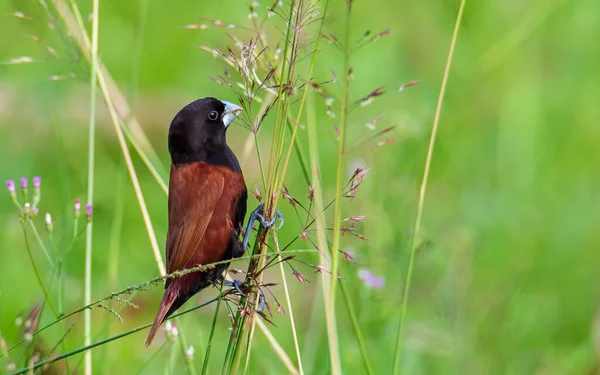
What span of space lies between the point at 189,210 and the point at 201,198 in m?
0.04

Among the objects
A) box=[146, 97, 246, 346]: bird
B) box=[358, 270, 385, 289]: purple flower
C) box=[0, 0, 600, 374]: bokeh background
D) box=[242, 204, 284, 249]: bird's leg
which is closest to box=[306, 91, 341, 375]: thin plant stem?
box=[242, 204, 284, 249]: bird's leg

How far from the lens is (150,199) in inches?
222

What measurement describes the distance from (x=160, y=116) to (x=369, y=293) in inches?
138

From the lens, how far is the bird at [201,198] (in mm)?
2389

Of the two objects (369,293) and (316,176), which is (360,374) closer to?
(369,293)

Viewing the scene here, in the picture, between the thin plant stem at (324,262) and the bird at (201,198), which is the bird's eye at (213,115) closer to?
the bird at (201,198)

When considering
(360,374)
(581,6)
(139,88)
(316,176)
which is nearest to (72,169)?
(139,88)

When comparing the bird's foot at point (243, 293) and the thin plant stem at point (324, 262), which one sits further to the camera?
the bird's foot at point (243, 293)

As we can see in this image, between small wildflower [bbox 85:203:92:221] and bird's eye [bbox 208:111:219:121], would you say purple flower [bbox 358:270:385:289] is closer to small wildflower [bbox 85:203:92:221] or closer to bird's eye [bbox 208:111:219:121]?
bird's eye [bbox 208:111:219:121]

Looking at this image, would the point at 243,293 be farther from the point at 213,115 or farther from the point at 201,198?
the point at 213,115

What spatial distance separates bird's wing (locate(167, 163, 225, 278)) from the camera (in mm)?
2375

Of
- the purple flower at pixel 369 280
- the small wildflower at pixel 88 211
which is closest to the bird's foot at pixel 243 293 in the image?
the small wildflower at pixel 88 211

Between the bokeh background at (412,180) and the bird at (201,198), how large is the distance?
1.34ft

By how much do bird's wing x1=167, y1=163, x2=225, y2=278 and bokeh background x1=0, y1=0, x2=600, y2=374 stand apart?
436mm
